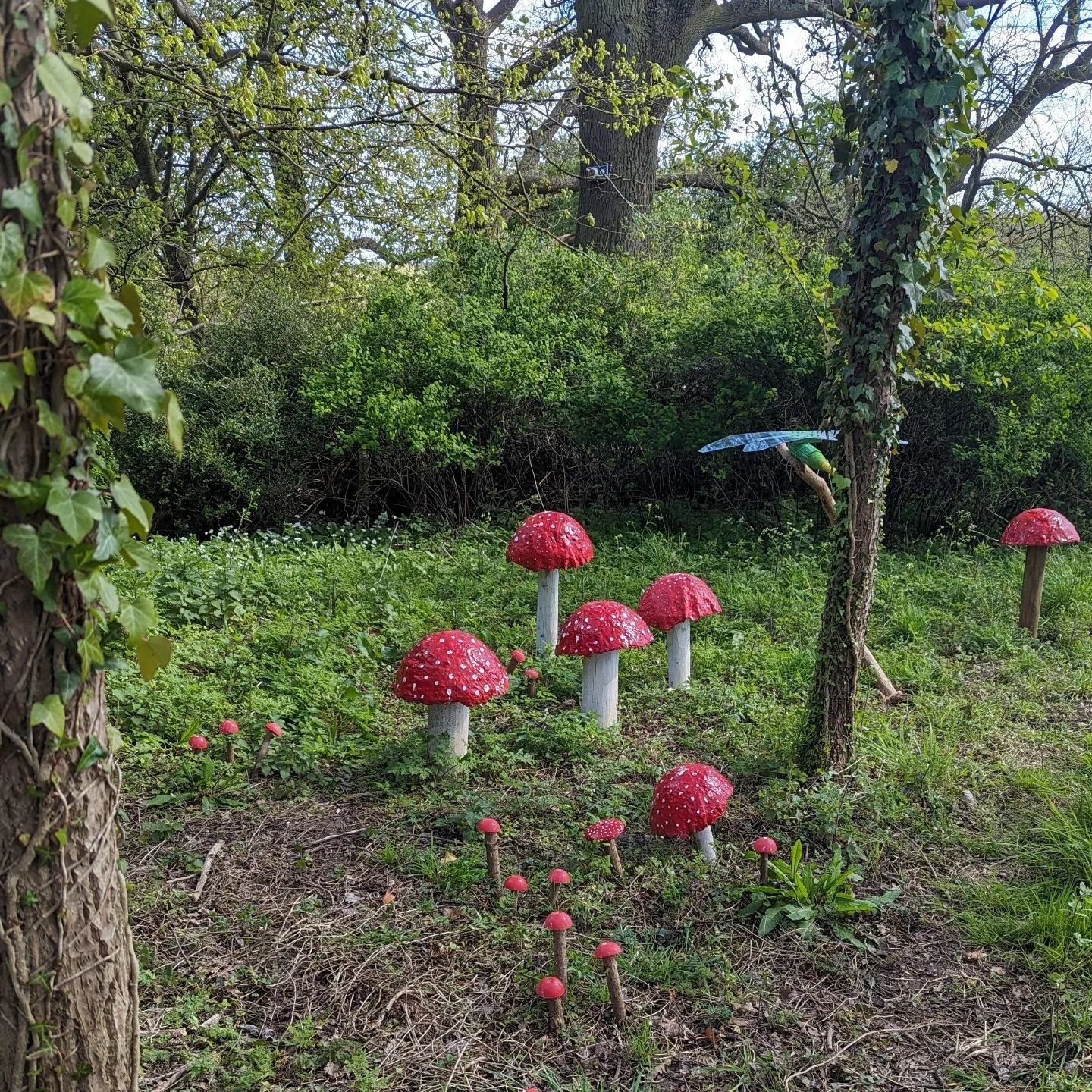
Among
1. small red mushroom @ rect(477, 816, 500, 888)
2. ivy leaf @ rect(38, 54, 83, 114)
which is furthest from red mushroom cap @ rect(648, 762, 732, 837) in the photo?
ivy leaf @ rect(38, 54, 83, 114)

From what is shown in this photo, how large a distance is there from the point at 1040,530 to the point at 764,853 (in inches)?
147

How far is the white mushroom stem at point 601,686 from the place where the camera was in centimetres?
484

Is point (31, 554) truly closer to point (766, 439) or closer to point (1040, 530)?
point (766, 439)

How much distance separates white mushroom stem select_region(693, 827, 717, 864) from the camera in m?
3.66

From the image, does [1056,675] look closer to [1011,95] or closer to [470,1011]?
[470,1011]

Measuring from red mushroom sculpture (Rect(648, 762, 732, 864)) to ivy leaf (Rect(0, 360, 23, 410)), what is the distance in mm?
2738

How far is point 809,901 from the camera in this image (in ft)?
11.2

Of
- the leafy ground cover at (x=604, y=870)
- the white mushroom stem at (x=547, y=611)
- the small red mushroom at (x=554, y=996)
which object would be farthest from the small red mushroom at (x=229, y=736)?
the white mushroom stem at (x=547, y=611)

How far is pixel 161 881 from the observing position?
140 inches

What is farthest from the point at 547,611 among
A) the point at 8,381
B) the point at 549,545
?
the point at 8,381

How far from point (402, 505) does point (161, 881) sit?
20.3 feet

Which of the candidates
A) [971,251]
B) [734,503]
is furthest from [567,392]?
[971,251]

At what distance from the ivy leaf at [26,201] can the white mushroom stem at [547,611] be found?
4180mm

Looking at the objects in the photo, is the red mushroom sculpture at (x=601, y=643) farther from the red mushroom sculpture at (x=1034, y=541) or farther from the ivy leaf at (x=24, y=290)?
the ivy leaf at (x=24, y=290)
